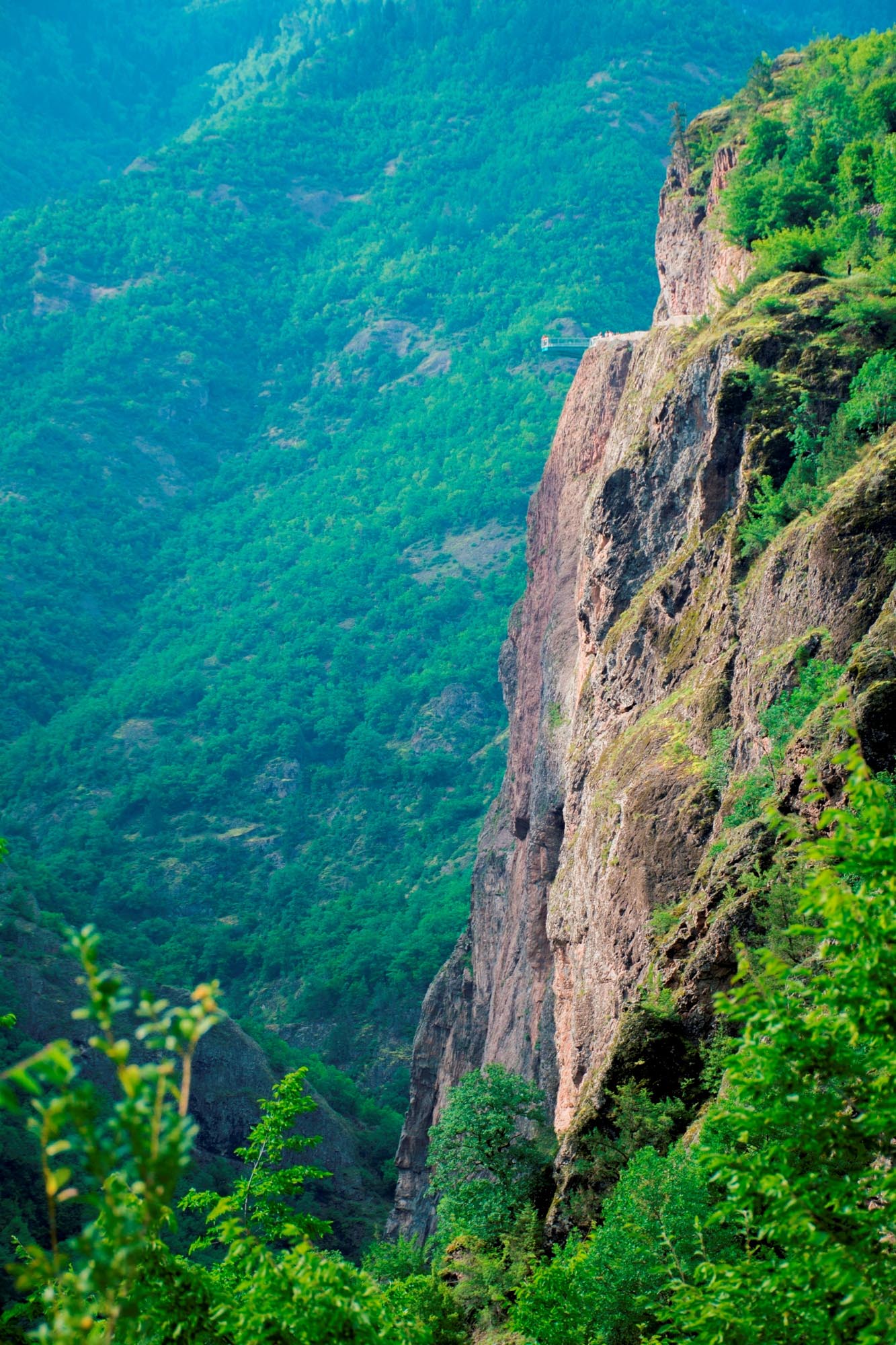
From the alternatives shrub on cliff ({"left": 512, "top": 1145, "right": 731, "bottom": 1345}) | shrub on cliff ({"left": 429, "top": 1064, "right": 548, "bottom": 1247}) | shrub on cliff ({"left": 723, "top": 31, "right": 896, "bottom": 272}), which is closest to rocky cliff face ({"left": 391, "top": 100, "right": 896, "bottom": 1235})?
shrub on cliff ({"left": 429, "top": 1064, "right": 548, "bottom": 1247})

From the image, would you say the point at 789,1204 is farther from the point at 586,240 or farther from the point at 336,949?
the point at 586,240

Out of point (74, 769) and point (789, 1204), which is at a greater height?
point (74, 769)

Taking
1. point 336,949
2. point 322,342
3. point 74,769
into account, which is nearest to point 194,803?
point 74,769

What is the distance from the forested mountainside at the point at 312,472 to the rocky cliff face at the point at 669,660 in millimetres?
30781

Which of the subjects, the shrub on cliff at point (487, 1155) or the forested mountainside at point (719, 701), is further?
the shrub on cliff at point (487, 1155)

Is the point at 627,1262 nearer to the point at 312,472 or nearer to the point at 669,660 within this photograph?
the point at 669,660

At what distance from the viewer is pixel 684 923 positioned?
19688mm

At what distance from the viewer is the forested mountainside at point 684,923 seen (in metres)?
8.94

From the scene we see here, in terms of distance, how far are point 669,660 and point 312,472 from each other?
104801 millimetres

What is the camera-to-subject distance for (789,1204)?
27.6ft

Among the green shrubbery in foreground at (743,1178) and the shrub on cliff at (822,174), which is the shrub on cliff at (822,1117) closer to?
the green shrubbery in foreground at (743,1178)

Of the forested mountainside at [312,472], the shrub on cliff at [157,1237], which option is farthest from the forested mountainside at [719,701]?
the forested mountainside at [312,472]

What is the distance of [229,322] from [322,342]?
11.0 m

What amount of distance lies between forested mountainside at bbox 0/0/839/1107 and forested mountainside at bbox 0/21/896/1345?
1397 inches
